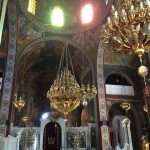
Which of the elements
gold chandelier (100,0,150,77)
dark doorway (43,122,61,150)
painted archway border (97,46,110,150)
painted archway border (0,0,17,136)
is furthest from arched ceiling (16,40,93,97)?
gold chandelier (100,0,150,77)

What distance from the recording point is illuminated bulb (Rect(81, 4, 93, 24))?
12.6 m

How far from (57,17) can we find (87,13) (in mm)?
2022

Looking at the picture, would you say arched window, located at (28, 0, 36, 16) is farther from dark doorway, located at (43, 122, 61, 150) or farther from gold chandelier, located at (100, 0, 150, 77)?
gold chandelier, located at (100, 0, 150, 77)

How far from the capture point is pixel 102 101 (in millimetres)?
12000

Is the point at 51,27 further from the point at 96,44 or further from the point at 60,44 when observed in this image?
A: the point at 96,44

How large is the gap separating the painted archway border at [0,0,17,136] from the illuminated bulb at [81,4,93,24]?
4371mm

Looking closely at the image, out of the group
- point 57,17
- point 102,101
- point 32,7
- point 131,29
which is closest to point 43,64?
point 57,17

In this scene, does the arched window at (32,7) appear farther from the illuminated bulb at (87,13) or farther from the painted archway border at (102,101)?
the painted archway border at (102,101)

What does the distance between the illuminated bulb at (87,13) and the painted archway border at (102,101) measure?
196cm

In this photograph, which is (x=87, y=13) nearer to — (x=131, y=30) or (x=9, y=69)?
(x=9, y=69)

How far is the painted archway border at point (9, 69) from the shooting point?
9938 millimetres

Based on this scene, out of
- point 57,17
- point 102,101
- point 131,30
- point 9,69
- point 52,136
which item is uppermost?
point 57,17

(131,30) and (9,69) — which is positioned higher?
(9,69)

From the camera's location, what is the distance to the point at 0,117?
986cm
